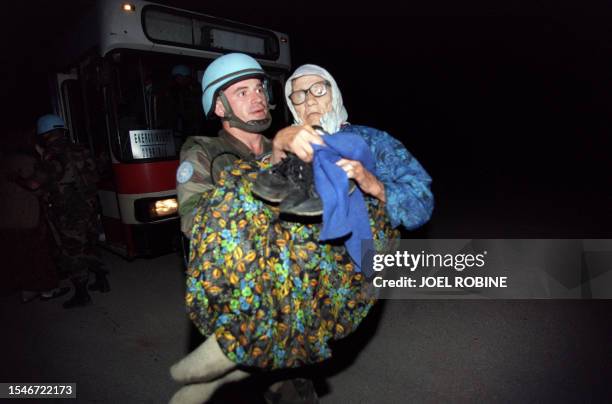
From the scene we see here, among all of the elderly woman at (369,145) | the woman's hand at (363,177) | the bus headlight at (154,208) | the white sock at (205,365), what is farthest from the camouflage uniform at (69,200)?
the woman's hand at (363,177)

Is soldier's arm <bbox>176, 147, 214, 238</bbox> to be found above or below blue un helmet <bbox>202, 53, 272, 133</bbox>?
below

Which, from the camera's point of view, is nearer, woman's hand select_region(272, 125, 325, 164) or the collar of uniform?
woman's hand select_region(272, 125, 325, 164)

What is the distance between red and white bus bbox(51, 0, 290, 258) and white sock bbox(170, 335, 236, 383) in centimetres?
307

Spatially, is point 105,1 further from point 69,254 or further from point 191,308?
point 191,308

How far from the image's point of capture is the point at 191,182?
6.04ft

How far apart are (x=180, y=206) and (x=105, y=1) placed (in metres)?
3.39

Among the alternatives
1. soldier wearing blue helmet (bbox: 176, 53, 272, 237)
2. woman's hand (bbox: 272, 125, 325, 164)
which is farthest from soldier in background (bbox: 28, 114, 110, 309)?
woman's hand (bbox: 272, 125, 325, 164)

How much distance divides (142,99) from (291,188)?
12.0ft

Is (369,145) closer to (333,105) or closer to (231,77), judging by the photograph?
(333,105)

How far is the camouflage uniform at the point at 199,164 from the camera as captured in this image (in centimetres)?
178

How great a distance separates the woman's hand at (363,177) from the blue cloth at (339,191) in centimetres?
3

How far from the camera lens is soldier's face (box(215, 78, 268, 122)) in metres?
2.04

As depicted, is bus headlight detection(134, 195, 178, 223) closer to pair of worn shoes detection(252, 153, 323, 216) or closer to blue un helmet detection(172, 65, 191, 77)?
blue un helmet detection(172, 65, 191, 77)

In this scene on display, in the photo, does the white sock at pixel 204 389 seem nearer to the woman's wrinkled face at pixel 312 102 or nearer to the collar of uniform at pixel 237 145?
the collar of uniform at pixel 237 145
